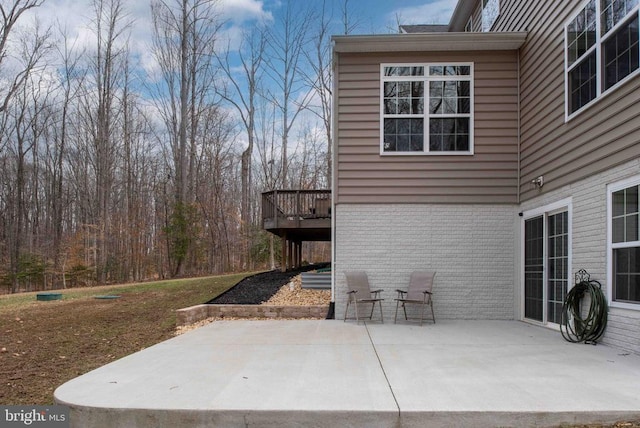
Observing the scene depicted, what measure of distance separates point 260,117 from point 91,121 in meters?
7.49

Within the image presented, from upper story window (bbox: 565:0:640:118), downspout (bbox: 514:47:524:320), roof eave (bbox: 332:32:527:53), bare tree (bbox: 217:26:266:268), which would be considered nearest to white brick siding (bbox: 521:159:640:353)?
upper story window (bbox: 565:0:640:118)

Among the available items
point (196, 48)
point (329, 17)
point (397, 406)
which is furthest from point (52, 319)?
point (329, 17)

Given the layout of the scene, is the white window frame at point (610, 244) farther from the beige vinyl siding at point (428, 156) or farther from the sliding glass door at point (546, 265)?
the beige vinyl siding at point (428, 156)

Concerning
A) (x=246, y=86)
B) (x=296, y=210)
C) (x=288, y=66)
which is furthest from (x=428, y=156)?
(x=246, y=86)

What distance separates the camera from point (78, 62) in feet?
67.6

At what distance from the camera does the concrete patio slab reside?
2965 millimetres

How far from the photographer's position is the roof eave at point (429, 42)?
283 inches

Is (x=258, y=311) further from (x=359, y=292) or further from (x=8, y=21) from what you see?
(x=8, y=21)

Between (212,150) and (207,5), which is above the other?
(207,5)

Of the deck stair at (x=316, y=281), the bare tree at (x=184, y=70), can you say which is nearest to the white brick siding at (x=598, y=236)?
the deck stair at (x=316, y=281)

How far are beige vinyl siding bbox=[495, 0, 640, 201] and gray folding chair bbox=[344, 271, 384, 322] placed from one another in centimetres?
281

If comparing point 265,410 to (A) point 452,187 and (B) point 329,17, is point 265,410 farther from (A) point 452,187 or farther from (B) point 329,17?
(B) point 329,17

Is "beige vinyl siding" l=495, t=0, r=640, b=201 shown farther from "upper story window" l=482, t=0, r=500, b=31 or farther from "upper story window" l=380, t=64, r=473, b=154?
"upper story window" l=380, t=64, r=473, b=154

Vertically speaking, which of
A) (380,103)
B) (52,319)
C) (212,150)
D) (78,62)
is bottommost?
(52,319)
